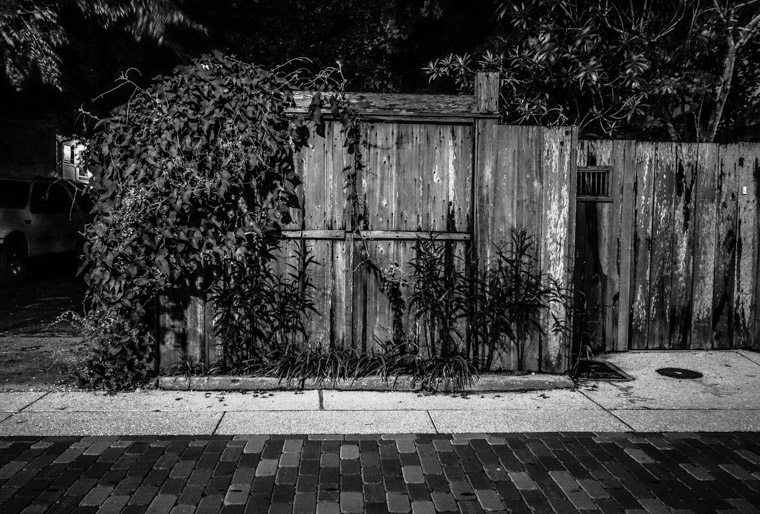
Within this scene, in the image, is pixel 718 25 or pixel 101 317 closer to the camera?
pixel 101 317

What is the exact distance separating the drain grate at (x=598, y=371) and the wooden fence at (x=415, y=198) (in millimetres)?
313

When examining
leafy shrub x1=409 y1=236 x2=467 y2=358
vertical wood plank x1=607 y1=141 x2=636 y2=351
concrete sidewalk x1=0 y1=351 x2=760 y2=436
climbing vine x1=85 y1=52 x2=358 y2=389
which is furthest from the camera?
vertical wood plank x1=607 y1=141 x2=636 y2=351

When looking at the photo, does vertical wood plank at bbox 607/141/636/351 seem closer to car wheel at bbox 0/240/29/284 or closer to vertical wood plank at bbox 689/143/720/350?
vertical wood plank at bbox 689/143/720/350

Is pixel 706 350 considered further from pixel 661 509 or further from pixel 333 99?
pixel 333 99

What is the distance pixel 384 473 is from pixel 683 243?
451 cm

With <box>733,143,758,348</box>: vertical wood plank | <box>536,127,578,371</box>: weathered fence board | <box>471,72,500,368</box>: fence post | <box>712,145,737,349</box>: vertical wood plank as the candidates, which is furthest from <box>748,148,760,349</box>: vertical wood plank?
<box>471,72,500,368</box>: fence post

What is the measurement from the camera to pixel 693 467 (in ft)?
14.1

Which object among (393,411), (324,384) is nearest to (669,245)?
(393,411)

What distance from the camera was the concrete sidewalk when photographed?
16.3ft

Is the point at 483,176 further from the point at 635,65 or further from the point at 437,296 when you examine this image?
the point at 635,65

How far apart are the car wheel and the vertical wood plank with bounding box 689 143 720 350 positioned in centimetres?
1052

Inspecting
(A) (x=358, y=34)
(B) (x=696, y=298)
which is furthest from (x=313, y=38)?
(B) (x=696, y=298)

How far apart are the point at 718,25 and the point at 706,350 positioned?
3.73 metres

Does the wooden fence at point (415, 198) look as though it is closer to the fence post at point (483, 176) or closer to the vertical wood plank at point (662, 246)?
the fence post at point (483, 176)
